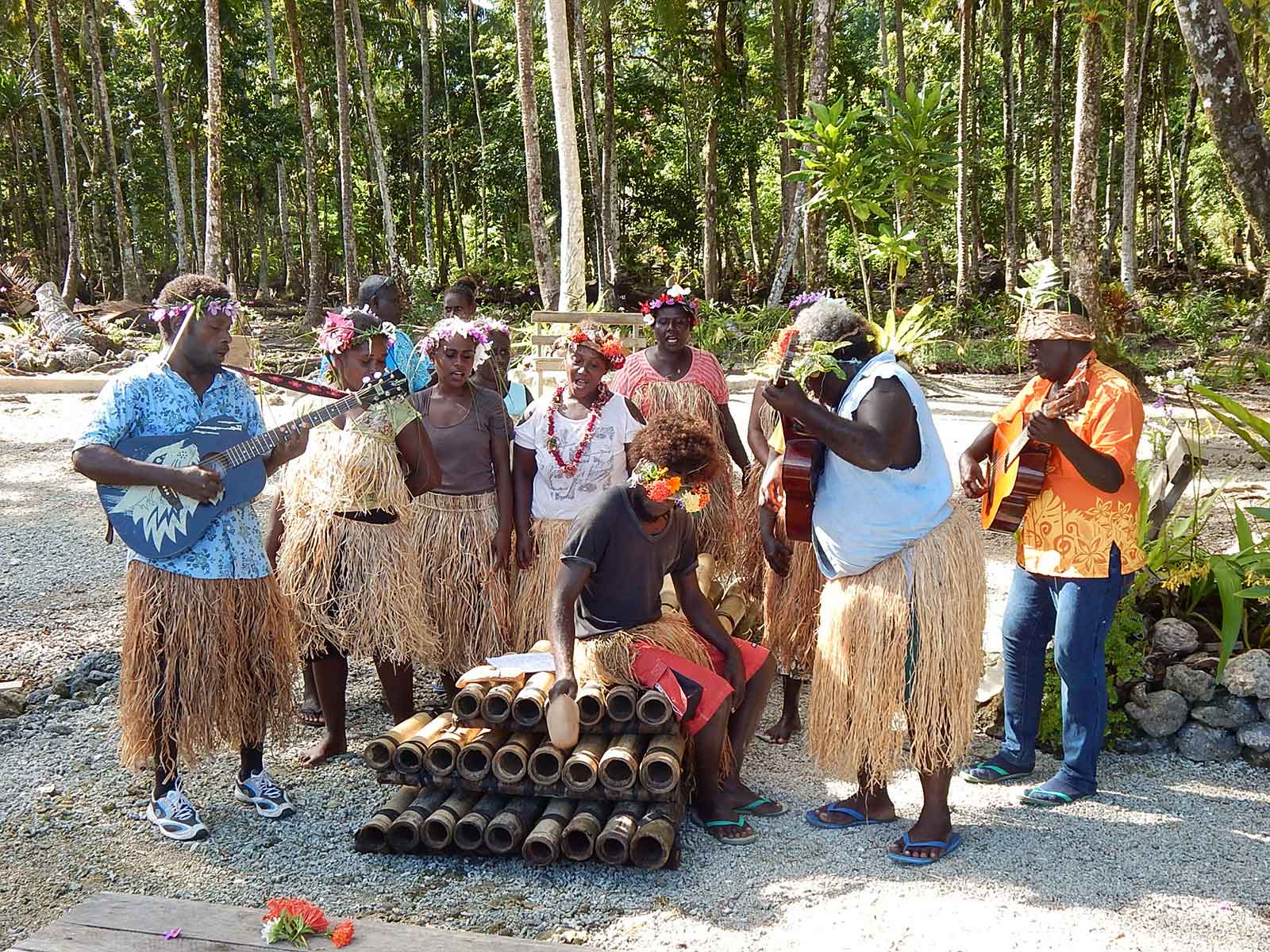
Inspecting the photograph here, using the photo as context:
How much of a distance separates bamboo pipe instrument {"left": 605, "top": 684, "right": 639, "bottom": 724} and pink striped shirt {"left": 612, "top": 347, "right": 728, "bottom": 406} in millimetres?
1781

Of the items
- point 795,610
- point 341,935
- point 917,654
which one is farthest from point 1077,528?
point 341,935

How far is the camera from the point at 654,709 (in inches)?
135

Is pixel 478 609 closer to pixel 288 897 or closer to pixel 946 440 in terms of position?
pixel 288 897

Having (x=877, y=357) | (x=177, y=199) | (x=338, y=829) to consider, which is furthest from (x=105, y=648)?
(x=177, y=199)

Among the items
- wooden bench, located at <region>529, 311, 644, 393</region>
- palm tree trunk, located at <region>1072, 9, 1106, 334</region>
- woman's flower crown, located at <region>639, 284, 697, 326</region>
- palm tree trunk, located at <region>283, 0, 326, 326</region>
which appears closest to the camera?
woman's flower crown, located at <region>639, 284, 697, 326</region>

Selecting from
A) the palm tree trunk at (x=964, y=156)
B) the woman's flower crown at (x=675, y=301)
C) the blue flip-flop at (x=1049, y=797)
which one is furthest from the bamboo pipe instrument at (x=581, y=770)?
the palm tree trunk at (x=964, y=156)

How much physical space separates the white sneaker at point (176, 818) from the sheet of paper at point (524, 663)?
43.7 inches

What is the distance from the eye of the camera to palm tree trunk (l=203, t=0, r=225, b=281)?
1488cm

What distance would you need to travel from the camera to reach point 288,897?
3.19 m

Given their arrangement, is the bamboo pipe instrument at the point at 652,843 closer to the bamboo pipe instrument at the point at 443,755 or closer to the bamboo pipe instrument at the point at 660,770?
the bamboo pipe instrument at the point at 660,770

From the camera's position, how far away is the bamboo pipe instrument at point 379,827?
3322mm

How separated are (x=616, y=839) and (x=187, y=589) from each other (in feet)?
5.30

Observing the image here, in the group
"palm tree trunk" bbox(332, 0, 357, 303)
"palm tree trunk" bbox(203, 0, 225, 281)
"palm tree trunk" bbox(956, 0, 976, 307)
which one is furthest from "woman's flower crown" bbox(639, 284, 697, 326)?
"palm tree trunk" bbox(332, 0, 357, 303)

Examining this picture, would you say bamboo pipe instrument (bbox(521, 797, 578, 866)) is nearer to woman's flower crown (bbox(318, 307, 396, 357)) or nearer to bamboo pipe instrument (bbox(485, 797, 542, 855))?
bamboo pipe instrument (bbox(485, 797, 542, 855))
